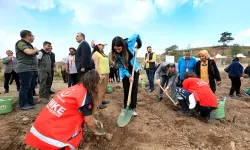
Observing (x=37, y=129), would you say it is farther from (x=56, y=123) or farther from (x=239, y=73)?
(x=239, y=73)

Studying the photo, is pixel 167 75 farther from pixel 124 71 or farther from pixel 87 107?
pixel 87 107

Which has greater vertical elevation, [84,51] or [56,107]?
[84,51]

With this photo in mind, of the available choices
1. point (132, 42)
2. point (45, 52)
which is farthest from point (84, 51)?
point (45, 52)

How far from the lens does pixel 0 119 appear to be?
330 centimetres

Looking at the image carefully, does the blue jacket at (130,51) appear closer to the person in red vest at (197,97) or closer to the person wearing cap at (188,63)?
the person in red vest at (197,97)

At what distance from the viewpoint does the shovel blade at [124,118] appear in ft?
10.2

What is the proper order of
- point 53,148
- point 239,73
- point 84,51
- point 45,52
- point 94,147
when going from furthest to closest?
point 239,73, point 45,52, point 84,51, point 94,147, point 53,148

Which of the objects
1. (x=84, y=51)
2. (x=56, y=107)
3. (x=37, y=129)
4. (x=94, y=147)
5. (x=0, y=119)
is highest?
(x=84, y=51)

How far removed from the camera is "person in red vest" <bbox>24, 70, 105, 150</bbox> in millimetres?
1824

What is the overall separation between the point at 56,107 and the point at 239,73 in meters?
6.41

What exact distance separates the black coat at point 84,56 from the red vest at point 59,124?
1.76m

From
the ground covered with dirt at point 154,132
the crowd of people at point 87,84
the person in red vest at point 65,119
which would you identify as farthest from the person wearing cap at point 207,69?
the person in red vest at point 65,119

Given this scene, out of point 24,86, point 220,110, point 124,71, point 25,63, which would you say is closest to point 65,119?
point 124,71

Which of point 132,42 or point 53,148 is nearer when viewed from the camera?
point 53,148
